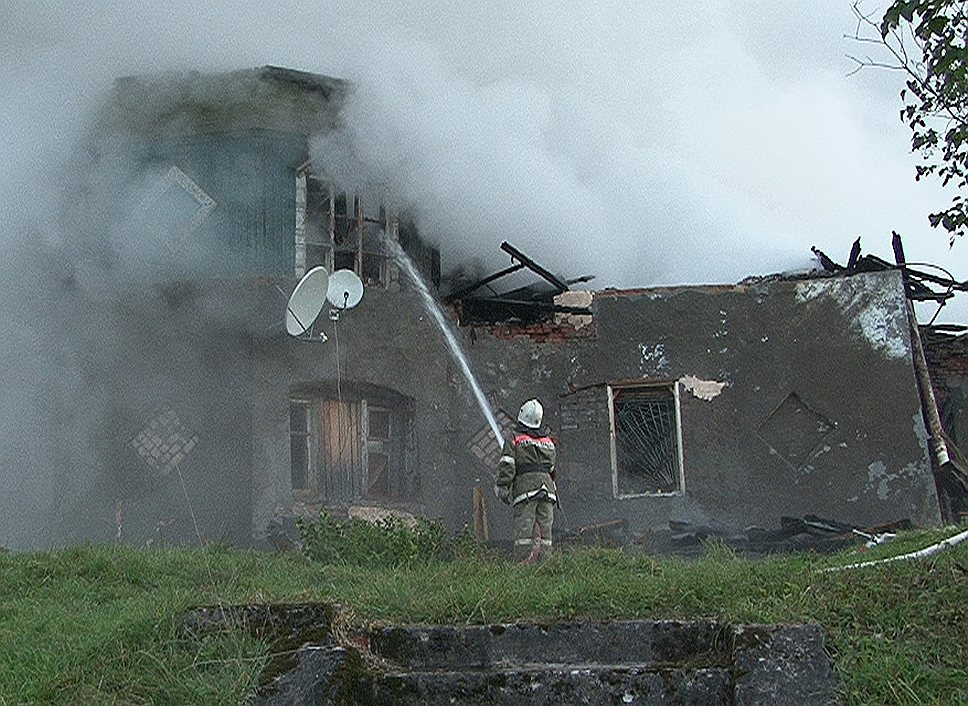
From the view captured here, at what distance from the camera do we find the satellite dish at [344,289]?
610 inches

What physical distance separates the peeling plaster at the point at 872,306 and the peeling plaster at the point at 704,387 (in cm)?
153

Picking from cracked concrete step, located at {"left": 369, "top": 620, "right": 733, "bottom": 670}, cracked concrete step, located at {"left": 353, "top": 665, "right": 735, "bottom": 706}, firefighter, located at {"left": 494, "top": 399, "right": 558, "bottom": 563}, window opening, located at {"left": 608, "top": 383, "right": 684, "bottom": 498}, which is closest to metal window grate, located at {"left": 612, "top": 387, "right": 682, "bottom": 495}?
window opening, located at {"left": 608, "top": 383, "right": 684, "bottom": 498}

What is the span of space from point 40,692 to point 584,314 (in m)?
11.9

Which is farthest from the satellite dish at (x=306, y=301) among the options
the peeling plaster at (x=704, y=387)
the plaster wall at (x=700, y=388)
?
the peeling plaster at (x=704, y=387)

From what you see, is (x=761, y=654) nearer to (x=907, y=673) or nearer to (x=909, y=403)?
(x=907, y=673)

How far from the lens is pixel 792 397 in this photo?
664 inches

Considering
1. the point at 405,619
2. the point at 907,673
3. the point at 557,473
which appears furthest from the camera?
the point at 557,473

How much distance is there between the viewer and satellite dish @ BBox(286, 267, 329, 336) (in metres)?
14.7

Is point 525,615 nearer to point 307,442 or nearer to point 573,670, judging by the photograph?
point 573,670

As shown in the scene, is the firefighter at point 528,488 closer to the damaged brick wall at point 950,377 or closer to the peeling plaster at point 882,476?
the peeling plaster at point 882,476

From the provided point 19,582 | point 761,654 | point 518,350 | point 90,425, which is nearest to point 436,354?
point 518,350

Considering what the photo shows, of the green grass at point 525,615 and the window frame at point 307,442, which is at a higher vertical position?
the window frame at point 307,442

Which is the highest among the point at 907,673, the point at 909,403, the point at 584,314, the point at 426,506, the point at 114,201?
the point at 114,201

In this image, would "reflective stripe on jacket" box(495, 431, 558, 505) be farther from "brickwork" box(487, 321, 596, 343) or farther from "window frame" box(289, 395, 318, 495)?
"brickwork" box(487, 321, 596, 343)
